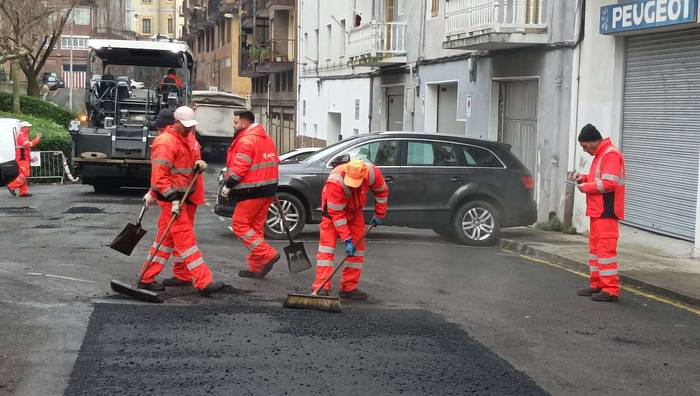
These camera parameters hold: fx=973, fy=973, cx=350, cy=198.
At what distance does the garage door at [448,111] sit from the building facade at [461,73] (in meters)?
0.03

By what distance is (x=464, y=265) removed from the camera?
38.7 feet

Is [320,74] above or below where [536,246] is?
above

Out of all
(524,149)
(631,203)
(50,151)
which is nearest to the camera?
(631,203)

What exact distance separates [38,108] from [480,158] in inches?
1185

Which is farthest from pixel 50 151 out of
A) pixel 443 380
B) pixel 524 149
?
pixel 443 380

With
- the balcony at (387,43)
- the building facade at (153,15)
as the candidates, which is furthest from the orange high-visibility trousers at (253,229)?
the building facade at (153,15)

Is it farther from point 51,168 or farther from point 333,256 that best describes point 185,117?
point 51,168

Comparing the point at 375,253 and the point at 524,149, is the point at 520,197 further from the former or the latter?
the point at 524,149

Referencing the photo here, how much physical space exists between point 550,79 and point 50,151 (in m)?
15.7

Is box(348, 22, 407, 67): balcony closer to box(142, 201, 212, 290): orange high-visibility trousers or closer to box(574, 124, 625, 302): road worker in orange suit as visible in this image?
box(574, 124, 625, 302): road worker in orange suit

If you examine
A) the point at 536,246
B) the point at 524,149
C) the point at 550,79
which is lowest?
the point at 536,246

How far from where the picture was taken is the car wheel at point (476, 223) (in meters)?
14.0

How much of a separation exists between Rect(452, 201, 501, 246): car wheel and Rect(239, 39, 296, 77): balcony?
29.0 metres

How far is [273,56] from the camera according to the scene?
140 ft
